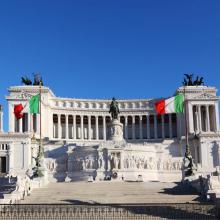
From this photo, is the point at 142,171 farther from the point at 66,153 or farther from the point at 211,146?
the point at 211,146

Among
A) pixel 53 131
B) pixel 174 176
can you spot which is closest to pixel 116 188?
pixel 174 176

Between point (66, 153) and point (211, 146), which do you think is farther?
point (211, 146)

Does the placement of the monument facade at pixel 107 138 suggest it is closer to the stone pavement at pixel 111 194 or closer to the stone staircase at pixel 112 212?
the stone pavement at pixel 111 194

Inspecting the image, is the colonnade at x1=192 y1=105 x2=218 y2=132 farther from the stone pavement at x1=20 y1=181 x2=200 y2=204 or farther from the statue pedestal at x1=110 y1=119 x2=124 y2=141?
the stone pavement at x1=20 y1=181 x2=200 y2=204

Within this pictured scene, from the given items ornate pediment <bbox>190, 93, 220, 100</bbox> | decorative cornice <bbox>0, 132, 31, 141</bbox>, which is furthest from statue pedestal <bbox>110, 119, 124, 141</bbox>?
ornate pediment <bbox>190, 93, 220, 100</bbox>

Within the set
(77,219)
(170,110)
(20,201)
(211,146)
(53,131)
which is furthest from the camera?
(53,131)

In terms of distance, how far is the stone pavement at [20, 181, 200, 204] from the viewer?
111 ft

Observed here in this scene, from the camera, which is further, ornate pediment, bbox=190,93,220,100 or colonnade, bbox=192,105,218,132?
ornate pediment, bbox=190,93,220,100

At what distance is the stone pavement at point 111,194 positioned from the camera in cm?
3381

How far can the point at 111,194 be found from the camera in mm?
37031

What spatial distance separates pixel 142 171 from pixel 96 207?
131 feet

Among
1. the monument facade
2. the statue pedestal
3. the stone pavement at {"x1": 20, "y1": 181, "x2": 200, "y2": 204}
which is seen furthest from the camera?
the statue pedestal

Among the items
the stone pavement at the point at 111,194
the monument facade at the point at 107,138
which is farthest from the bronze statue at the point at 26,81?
the stone pavement at the point at 111,194

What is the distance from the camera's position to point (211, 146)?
77500mm
